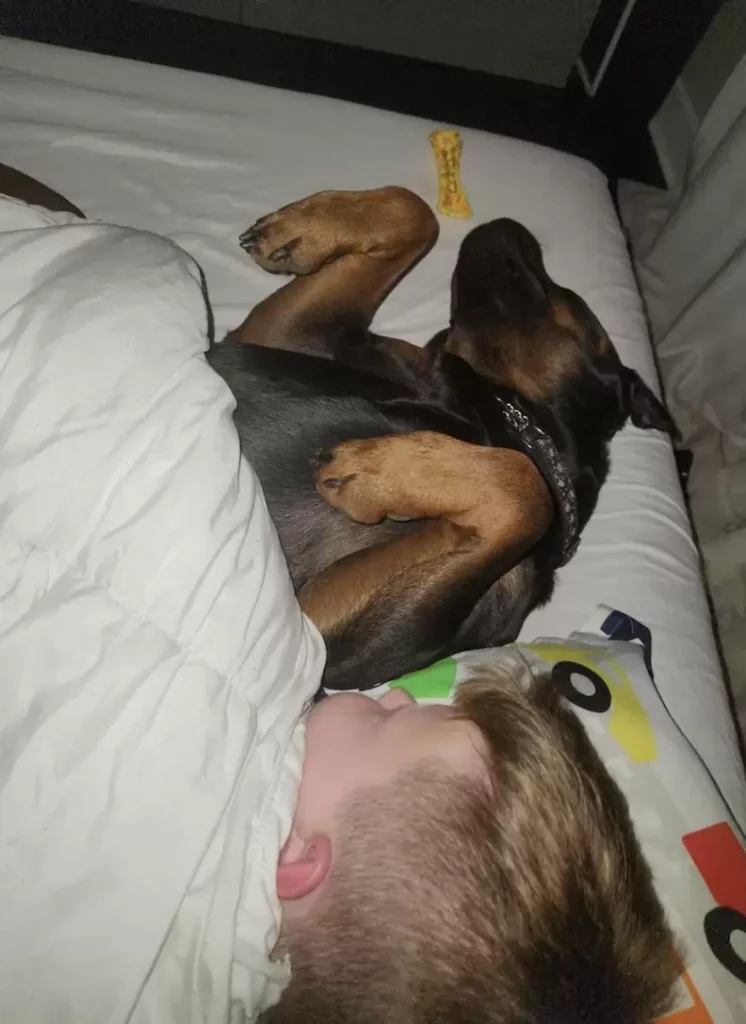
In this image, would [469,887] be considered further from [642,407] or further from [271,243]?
[271,243]

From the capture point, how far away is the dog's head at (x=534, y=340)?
61.2 inches

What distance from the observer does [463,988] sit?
770 mm

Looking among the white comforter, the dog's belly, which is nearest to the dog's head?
the dog's belly

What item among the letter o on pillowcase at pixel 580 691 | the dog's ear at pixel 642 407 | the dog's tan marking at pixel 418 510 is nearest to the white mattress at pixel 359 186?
the dog's ear at pixel 642 407

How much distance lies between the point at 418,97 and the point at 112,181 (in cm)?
186

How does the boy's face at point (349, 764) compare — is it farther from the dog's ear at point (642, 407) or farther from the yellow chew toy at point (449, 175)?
the yellow chew toy at point (449, 175)

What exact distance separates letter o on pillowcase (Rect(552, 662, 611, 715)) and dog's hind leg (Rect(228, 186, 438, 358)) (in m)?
0.69

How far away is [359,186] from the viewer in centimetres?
189

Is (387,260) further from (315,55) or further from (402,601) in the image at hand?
(315,55)

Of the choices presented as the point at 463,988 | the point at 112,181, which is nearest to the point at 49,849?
the point at 463,988

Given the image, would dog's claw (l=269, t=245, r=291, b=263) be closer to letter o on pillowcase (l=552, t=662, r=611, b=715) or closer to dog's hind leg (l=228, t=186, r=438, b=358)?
dog's hind leg (l=228, t=186, r=438, b=358)

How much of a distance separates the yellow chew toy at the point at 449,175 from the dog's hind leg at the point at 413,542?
834 millimetres

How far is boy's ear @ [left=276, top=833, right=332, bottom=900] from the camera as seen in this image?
872 millimetres

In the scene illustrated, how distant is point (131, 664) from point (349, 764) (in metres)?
0.28
